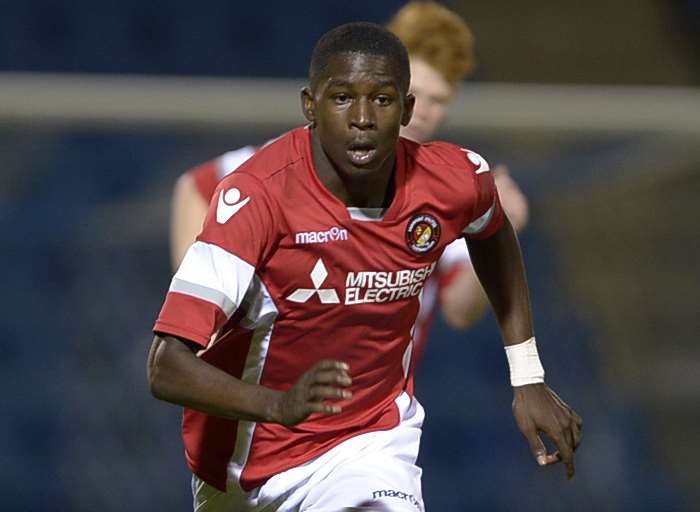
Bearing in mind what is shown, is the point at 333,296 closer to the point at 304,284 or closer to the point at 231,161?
the point at 304,284

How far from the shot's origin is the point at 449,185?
262 centimetres

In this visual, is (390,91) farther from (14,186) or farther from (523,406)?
(14,186)

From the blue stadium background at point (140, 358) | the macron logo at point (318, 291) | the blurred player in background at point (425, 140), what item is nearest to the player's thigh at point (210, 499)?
the macron logo at point (318, 291)

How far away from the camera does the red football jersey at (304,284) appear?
7.68 feet

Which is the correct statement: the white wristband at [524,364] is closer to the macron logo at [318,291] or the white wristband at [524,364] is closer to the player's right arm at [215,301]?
the macron logo at [318,291]

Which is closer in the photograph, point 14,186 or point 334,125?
point 334,125

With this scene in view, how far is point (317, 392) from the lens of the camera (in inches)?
79.0

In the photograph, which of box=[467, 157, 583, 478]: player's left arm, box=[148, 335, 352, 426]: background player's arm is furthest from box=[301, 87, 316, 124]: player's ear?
box=[148, 335, 352, 426]: background player's arm

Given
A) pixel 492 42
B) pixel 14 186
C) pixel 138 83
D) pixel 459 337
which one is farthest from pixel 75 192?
pixel 492 42

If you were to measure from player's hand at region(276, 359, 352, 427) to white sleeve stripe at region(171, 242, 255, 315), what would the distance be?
0.30 m

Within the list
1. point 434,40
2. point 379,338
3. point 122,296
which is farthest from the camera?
point 122,296

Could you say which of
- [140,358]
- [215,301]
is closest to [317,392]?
[215,301]

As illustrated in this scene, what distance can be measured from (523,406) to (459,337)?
301cm

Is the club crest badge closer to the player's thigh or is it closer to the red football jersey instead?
the red football jersey
